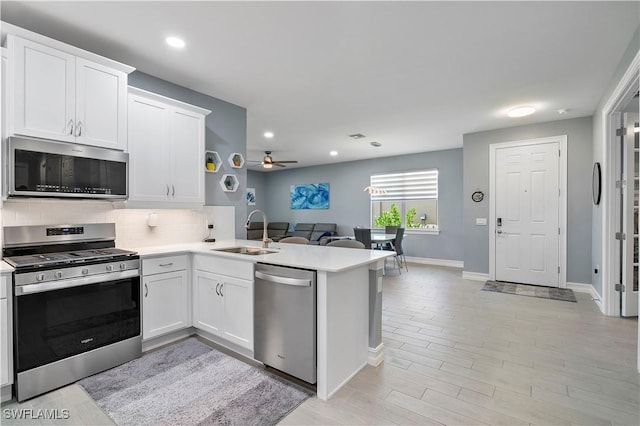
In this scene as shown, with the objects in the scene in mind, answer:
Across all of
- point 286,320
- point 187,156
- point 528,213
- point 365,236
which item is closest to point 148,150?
point 187,156

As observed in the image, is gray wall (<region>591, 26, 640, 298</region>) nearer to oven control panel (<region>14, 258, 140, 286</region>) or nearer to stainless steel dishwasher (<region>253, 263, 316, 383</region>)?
stainless steel dishwasher (<region>253, 263, 316, 383</region>)

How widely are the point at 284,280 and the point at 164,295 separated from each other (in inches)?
53.7

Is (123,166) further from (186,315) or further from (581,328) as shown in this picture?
(581,328)

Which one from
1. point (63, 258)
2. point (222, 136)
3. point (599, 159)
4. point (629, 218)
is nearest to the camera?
point (63, 258)

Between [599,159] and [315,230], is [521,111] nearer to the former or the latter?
[599,159]

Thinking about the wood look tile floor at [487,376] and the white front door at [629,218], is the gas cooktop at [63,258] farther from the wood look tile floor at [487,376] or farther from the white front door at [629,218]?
the white front door at [629,218]

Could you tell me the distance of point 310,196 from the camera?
9312mm

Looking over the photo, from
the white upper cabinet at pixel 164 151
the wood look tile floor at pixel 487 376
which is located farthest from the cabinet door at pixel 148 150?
the wood look tile floor at pixel 487 376

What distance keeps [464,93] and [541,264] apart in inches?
128

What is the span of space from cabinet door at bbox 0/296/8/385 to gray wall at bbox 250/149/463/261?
7.10 metres

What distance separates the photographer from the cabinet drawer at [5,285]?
78.6 inches

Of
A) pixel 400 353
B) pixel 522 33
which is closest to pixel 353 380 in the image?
pixel 400 353

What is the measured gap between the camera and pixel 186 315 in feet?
9.95

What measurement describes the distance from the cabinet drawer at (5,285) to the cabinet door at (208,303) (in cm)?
131
